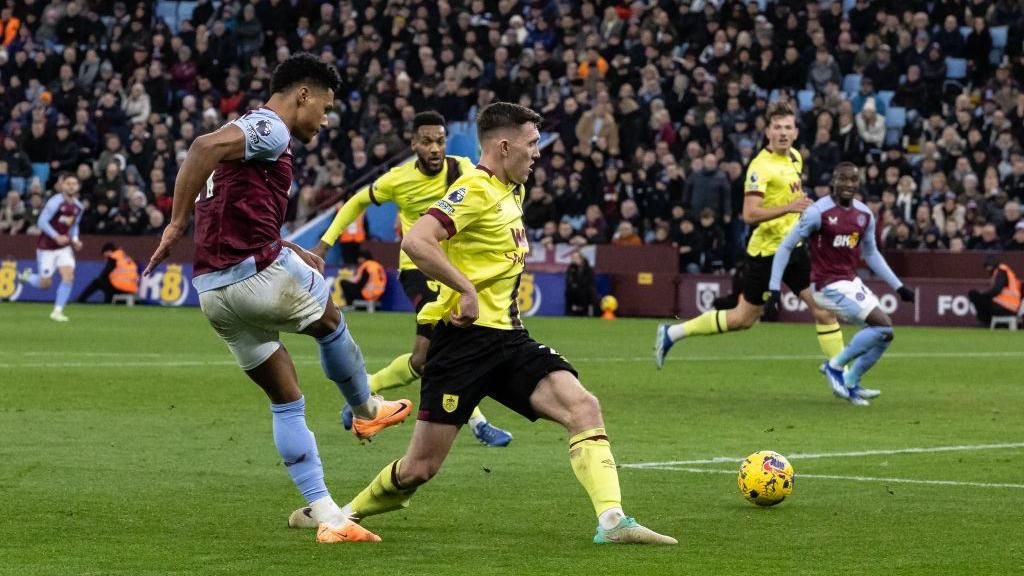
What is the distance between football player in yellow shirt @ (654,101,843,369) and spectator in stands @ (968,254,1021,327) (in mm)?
12046

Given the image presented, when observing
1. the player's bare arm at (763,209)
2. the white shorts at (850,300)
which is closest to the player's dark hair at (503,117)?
the white shorts at (850,300)

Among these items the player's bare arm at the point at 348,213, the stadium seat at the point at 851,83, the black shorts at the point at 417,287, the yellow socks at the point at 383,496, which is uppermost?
the stadium seat at the point at 851,83

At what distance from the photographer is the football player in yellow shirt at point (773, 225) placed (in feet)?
53.9

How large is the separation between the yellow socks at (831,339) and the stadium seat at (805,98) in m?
16.2

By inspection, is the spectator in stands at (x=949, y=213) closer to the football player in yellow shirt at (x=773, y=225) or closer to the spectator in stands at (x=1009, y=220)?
the spectator in stands at (x=1009, y=220)

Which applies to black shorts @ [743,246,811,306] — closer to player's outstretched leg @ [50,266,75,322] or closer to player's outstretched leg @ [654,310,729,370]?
player's outstretched leg @ [654,310,729,370]

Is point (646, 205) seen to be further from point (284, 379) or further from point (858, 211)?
point (284, 379)

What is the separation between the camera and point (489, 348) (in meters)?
7.88

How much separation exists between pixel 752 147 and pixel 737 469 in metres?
21.2

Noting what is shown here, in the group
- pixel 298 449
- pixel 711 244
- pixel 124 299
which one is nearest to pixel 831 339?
pixel 298 449

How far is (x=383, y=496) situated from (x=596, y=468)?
990 millimetres

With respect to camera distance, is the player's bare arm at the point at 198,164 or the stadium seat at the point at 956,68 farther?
the stadium seat at the point at 956,68

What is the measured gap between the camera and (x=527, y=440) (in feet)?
40.4

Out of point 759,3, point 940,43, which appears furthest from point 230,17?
point 940,43
